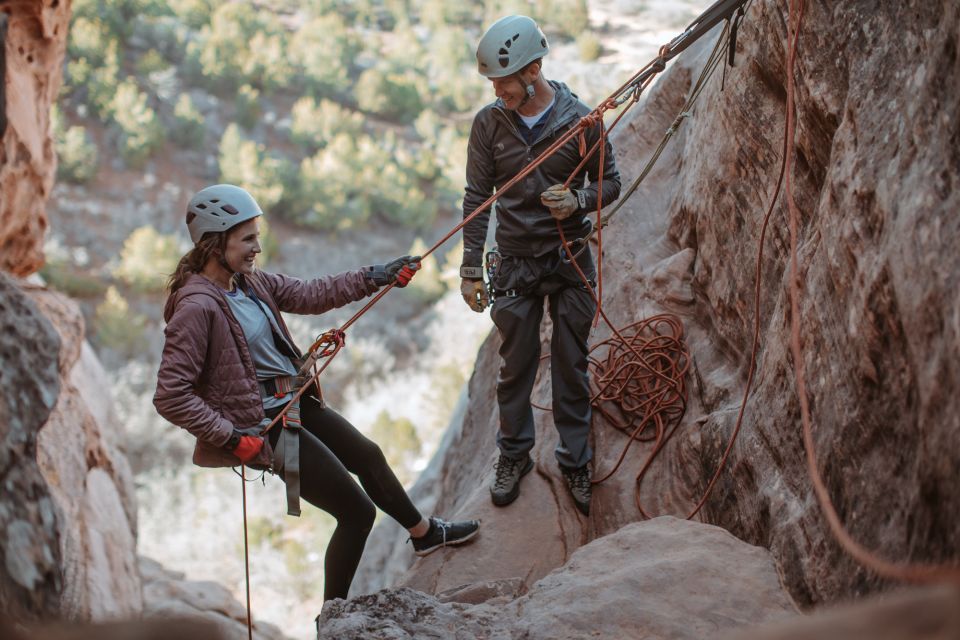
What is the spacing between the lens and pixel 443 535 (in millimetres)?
4109

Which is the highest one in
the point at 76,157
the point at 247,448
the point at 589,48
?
the point at 589,48

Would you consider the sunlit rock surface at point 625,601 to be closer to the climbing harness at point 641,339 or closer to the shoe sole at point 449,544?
the climbing harness at point 641,339

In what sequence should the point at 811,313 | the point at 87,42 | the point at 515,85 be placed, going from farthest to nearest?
the point at 87,42, the point at 515,85, the point at 811,313

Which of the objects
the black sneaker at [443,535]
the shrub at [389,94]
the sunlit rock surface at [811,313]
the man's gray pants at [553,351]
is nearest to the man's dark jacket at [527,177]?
the man's gray pants at [553,351]

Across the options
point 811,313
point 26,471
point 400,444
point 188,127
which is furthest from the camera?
point 188,127

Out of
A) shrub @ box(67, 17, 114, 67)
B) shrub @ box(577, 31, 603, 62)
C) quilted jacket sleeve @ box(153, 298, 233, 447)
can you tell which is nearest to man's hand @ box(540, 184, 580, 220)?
quilted jacket sleeve @ box(153, 298, 233, 447)

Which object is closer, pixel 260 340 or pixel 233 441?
pixel 233 441

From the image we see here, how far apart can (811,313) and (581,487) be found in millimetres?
1666

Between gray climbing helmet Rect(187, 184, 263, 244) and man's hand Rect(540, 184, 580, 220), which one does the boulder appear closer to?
gray climbing helmet Rect(187, 184, 263, 244)

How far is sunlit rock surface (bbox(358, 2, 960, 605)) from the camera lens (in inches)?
85.5

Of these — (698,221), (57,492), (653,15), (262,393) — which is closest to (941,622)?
(262,393)

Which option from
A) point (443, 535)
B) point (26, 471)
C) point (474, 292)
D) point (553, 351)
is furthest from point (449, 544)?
point (26, 471)

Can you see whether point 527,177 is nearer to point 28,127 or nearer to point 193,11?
point 28,127

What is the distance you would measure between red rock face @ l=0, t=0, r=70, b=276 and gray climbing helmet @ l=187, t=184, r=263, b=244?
11.7 feet
